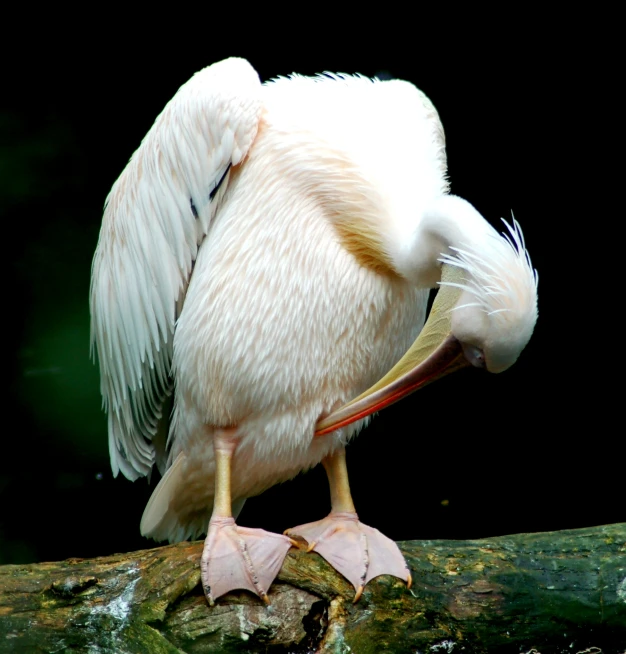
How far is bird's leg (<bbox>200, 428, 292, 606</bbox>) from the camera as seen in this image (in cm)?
255

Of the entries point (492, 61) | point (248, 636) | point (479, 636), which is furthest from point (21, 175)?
point (479, 636)

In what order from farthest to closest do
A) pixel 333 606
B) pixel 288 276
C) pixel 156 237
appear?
pixel 156 237
pixel 288 276
pixel 333 606

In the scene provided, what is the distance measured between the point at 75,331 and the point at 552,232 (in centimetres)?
183

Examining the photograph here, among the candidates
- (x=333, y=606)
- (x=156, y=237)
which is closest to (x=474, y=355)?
(x=333, y=606)

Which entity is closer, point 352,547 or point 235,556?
point 235,556

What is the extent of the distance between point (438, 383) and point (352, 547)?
5.47ft

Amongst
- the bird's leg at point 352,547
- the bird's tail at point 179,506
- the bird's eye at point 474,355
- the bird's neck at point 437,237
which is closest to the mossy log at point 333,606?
the bird's leg at point 352,547

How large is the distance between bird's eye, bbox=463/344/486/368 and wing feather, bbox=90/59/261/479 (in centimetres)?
76

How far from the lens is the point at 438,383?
4.30 metres

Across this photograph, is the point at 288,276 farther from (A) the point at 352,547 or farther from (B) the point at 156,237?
(A) the point at 352,547

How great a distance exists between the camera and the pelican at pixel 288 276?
2646 millimetres

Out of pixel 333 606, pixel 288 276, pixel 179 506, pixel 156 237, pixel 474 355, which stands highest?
pixel 156 237

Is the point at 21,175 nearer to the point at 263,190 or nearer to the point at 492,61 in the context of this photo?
the point at 263,190

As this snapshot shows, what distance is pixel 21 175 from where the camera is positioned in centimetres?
380
